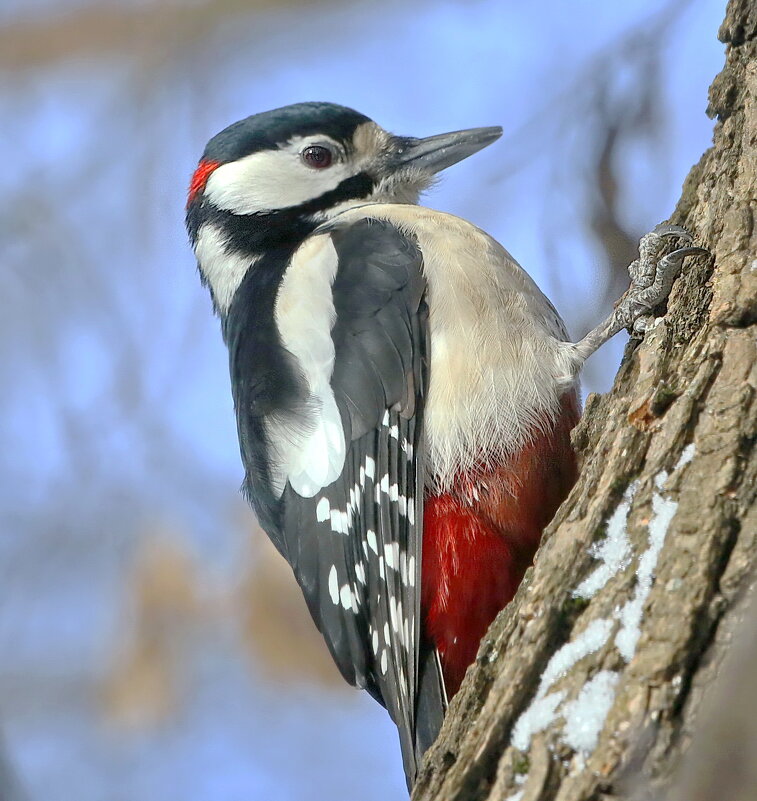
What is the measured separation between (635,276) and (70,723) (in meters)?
3.54

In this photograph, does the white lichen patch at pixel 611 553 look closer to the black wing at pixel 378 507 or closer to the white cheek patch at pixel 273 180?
the black wing at pixel 378 507

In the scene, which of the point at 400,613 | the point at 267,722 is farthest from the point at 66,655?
the point at 400,613

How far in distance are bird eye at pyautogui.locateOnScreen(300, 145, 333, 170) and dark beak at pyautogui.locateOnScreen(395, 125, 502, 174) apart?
23 centimetres

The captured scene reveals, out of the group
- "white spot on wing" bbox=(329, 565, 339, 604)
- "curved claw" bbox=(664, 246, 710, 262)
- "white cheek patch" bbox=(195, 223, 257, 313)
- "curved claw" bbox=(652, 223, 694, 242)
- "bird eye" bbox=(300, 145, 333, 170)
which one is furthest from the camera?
"bird eye" bbox=(300, 145, 333, 170)

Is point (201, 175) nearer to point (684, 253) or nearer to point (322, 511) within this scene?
point (322, 511)

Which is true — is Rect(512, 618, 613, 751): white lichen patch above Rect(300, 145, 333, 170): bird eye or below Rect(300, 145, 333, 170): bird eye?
below

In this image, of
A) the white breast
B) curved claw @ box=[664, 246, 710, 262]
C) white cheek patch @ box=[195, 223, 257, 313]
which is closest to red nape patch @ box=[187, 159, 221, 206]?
white cheek patch @ box=[195, 223, 257, 313]

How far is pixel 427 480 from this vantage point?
2553 millimetres

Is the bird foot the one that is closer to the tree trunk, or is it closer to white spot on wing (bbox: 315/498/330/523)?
the tree trunk

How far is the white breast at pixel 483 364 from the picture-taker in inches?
99.0

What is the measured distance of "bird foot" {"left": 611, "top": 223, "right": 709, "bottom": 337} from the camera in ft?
6.85

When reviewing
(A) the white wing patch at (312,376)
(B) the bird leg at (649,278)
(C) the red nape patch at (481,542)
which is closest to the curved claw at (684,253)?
(B) the bird leg at (649,278)

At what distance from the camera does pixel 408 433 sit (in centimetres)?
254

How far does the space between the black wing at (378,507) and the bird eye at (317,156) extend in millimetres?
645
